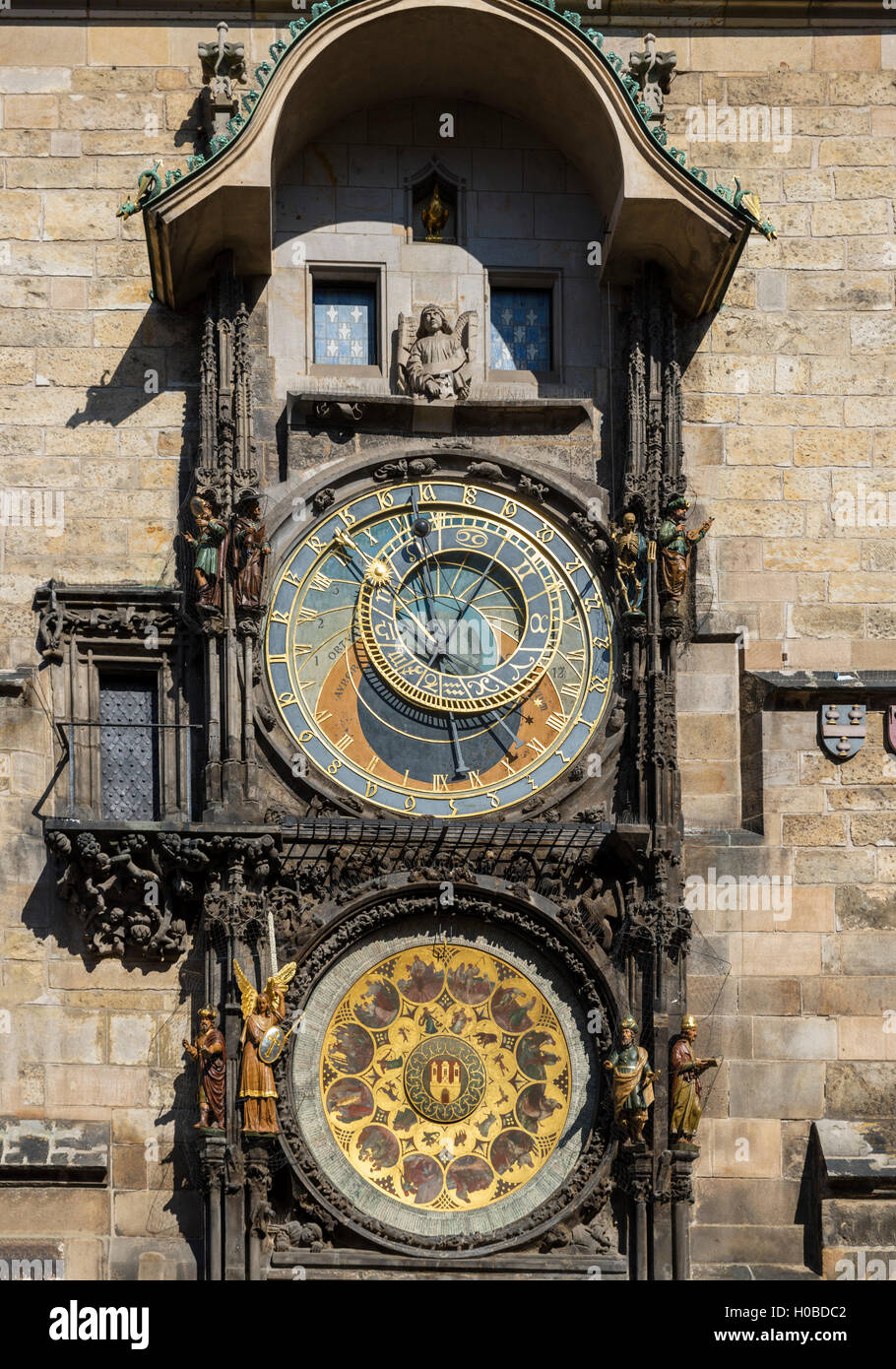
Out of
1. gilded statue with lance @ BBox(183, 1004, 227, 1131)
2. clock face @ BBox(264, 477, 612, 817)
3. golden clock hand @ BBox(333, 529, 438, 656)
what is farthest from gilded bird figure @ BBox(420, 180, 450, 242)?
gilded statue with lance @ BBox(183, 1004, 227, 1131)

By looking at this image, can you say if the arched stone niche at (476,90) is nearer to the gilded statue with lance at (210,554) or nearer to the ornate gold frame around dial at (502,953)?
the gilded statue with lance at (210,554)

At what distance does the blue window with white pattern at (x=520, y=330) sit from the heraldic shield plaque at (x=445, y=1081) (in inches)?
125

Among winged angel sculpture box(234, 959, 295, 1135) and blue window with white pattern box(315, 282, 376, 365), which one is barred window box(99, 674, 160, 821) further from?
blue window with white pattern box(315, 282, 376, 365)

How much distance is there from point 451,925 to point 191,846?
1.41 m

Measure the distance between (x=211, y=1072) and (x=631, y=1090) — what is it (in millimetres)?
2091

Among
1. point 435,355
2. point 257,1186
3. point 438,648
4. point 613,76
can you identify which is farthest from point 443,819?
point 613,76

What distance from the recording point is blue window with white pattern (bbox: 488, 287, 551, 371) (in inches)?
671

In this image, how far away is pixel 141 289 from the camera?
55.6 ft

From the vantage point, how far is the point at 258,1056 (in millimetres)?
15438

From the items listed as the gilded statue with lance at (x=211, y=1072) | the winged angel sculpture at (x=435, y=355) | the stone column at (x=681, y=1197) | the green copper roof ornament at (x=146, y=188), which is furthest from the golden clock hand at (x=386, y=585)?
the stone column at (x=681, y=1197)

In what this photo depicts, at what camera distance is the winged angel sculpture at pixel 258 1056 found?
15.4m

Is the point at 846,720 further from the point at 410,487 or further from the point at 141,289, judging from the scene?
the point at 141,289

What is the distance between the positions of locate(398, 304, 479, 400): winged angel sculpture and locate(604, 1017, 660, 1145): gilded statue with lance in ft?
12.0

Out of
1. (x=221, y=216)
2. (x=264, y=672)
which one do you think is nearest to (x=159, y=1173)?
(x=264, y=672)
